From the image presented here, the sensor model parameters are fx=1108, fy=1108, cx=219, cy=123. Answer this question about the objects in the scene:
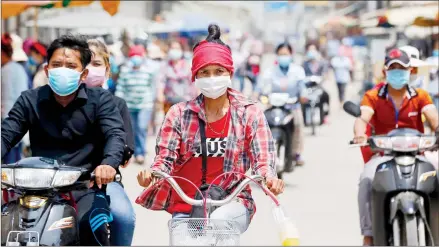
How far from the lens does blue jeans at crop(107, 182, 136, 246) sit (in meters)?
5.95

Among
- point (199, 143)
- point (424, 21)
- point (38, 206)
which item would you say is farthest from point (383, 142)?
point (424, 21)

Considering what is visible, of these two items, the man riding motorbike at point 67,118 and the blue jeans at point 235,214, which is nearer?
the blue jeans at point 235,214

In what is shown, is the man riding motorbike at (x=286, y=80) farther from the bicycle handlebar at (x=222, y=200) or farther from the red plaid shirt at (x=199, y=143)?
the bicycle handlebar at (x=222, y=200)

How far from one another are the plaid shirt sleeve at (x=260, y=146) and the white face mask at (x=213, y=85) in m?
0.17

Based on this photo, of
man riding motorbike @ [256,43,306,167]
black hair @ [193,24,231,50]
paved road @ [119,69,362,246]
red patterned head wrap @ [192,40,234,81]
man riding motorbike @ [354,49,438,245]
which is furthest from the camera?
man riding motorbike @ [256,43,306,167]

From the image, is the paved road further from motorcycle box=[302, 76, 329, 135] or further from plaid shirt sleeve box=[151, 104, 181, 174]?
plaid shirt sleeve box=[151, 104, 181, 174]

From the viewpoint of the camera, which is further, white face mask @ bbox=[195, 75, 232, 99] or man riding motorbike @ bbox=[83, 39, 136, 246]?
man riding motorbike @ bbox=[83, 39, 136, 246]

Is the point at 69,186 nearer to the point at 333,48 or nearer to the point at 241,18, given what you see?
the point at 333,48

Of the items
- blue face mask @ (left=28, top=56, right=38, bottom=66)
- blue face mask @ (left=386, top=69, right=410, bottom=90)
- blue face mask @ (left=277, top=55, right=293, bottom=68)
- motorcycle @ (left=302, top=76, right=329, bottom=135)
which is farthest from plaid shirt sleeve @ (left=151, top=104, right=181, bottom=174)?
motorcycle @ (left=302, top=76, right=329, bottom=135)

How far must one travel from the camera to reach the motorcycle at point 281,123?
13.1 m

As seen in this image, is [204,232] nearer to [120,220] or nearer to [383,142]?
[120,220]

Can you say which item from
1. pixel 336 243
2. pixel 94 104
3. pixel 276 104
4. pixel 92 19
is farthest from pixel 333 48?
pixel 94 104

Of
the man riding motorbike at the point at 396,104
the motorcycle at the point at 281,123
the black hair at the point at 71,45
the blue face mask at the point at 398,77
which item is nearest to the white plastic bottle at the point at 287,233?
the black hair at the point at 71,45

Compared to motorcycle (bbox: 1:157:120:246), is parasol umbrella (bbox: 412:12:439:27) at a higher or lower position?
higher
